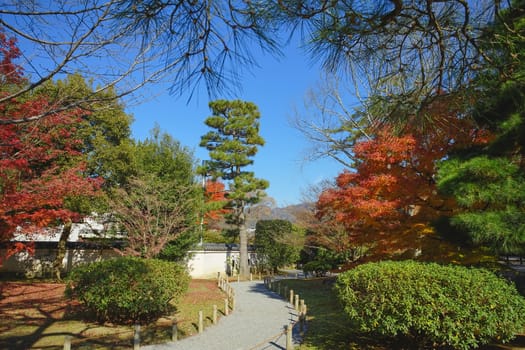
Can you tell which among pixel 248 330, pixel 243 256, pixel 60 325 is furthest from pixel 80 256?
pixel 248 330

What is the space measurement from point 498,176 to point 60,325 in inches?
365

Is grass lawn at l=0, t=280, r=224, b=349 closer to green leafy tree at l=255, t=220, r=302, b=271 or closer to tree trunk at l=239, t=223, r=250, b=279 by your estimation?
tree trunk at l=239, t=223, r=250, b=279

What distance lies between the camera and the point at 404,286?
5172 millimetres

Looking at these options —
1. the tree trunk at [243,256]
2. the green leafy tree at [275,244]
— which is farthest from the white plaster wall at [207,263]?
the green leafy tree at [275,244]

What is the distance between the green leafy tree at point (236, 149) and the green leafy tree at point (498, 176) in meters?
14.7

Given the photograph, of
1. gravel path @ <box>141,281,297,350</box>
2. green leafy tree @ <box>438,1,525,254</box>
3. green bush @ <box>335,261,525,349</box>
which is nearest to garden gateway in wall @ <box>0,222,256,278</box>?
gravel path @ <box>141,281,297,350</box>

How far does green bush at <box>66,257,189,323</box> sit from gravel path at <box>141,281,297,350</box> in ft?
4.97

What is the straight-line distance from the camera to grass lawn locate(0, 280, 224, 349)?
6.03 m

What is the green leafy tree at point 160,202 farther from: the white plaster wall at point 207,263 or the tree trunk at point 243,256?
the tree trunk at point 243,256

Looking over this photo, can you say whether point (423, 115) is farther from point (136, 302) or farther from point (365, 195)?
point (136, 302)

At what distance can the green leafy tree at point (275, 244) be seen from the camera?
22391 millimetres

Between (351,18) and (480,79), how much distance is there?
178 cm

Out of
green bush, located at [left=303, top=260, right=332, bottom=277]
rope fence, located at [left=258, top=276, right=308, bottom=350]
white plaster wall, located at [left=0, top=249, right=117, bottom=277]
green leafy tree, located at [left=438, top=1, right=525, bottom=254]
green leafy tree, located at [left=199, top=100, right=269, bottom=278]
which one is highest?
green leafy tree, located at [left=199, top=100, right=269, bottom=278]

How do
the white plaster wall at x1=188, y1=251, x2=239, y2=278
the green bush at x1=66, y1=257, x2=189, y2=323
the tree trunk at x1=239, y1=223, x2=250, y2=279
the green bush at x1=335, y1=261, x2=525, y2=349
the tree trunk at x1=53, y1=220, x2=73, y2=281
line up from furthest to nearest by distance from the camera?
the tree trunk at x1=239, y1=223, x2=250, y2=279
the white plaster wall at x1=188, y1=251, x2=239, y2=278
the tree trunk at x1=53, y1=220, x2=73, y2=281
the green bush at x1=66, y1=257, x2=189, y2=323
the green bush at x1=335, y1=261, x2=525, y2=349
